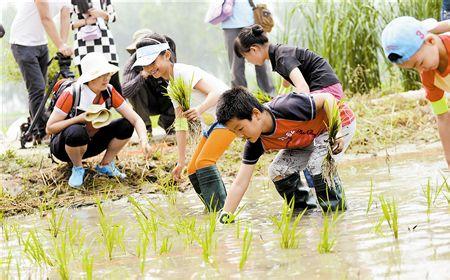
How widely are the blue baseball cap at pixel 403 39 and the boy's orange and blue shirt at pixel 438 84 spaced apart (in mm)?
202

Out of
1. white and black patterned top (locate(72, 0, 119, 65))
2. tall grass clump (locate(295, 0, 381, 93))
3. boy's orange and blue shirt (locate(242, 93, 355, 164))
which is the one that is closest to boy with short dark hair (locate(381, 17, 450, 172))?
boy's orange and blue shirt (locate(242, 93, 355, 164))

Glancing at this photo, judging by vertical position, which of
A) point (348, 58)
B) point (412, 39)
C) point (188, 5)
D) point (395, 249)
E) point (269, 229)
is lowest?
point (188, 5)

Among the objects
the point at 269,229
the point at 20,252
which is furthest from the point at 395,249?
the point at 20,252

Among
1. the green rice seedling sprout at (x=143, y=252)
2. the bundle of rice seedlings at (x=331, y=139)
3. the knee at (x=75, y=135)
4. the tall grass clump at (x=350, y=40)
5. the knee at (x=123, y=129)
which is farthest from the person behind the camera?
the tall grass clump at (x=350, y=40)

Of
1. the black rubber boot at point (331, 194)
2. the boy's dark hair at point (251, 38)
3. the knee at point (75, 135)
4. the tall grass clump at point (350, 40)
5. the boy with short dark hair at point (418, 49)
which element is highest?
the boy with short dark hair at point (418, 49)

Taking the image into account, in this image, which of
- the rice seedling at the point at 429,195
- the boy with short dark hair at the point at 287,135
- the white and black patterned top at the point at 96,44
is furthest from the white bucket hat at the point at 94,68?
the rice seedling at the point at 429,195

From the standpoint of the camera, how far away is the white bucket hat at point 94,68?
5.50 meters

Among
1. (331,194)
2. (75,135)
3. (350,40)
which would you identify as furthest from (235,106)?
(350,40)

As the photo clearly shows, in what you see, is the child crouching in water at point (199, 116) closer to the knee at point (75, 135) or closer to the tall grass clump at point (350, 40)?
the knee at point (75, 135)

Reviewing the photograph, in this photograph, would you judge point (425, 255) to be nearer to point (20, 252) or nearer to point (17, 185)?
point (20, 252)

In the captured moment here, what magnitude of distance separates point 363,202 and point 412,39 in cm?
122

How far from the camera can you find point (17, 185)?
18.9 feet

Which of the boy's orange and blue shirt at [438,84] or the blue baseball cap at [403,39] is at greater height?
the blue baseball cap at [403,39]

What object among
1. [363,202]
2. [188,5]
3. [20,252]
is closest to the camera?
[20,252]
